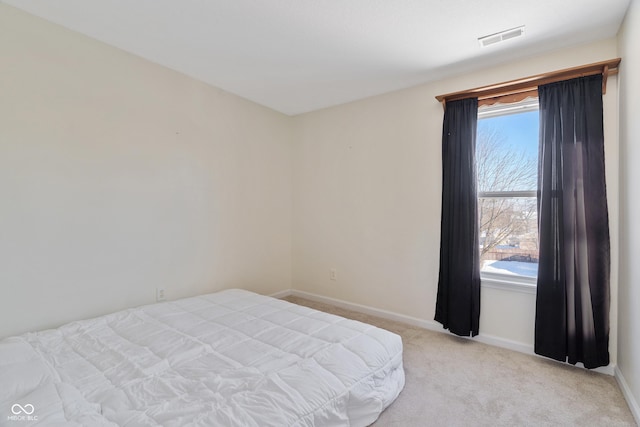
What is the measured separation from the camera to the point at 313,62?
255 cm

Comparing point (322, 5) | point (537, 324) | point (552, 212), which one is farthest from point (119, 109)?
point (537, 324)

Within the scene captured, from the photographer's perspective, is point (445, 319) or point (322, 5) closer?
point (322, 5)

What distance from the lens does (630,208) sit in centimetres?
186

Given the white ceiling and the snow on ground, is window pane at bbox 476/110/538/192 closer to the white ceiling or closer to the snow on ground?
the white ceiling

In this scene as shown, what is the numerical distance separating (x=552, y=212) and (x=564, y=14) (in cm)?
132

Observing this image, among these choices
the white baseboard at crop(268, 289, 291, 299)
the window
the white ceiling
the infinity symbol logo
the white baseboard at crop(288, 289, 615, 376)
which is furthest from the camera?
the white baseboard at crop(268, 289, 291, 299)

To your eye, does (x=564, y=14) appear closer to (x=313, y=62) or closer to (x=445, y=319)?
(x=313, y=62)

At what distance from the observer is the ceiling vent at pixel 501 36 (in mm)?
2070

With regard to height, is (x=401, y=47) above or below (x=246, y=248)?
above

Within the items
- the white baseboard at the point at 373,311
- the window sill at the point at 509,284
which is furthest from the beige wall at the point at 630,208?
the white baseboard at the point at 373,311

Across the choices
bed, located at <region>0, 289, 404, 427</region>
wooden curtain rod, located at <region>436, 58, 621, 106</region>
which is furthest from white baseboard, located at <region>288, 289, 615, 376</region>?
wooden curtain rod, located at <region>436, 58, 621, 106</region>

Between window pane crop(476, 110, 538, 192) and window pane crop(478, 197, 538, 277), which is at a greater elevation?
window pane crop(476, 110, 538, 192)

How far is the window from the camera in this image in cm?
252

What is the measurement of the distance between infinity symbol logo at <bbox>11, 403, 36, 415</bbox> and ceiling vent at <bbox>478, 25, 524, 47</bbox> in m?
3.19
